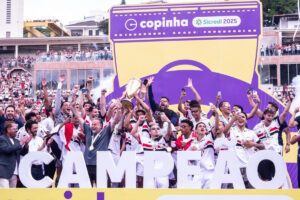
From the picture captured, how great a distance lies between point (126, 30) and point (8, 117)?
10.5 ft

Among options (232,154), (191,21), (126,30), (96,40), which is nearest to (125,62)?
(126,30)

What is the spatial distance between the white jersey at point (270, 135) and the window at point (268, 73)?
13.3 metres

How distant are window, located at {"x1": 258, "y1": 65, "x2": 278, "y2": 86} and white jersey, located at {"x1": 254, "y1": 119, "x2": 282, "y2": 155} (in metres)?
13.3

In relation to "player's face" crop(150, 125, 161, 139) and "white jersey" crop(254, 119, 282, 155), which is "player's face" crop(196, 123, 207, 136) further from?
"white jersey" crop(254, 119, 282, 155)

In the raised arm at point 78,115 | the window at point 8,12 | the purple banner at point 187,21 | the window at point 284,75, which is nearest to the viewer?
the raised arm at point 78,115

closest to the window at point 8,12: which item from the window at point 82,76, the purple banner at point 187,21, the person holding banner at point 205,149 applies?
the window at point 82,76

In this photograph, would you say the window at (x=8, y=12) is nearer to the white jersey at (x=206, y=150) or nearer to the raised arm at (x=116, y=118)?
the raised arm at (x=116, y=118)

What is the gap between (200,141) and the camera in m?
6.55

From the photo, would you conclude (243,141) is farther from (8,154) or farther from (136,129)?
(8,154)

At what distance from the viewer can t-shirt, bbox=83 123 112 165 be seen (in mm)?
6586

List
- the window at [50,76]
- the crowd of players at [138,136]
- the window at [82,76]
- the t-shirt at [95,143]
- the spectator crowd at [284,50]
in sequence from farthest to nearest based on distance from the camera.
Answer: the spectator crowd at [284,50] < the window at [82,76] < the window at [50,76] < the t-shirt at [95,143] < the crowd of players at [138,136]

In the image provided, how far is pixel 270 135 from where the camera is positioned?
280 inches

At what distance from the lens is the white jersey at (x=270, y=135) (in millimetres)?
7047

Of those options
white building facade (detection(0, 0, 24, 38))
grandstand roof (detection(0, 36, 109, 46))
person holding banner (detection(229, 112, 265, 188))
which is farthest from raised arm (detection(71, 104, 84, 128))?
white building facade (detection(0, 0, 24, 38))
